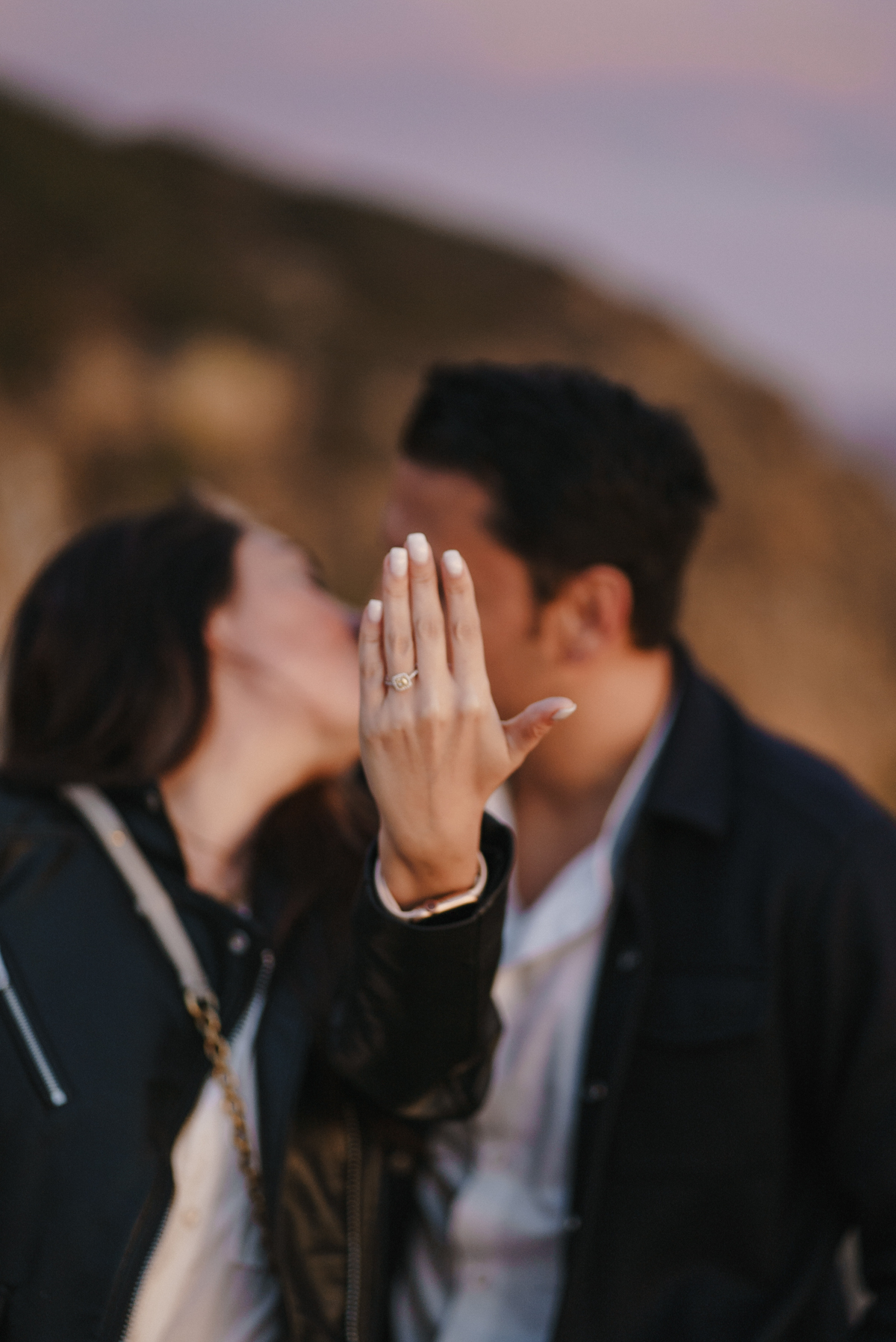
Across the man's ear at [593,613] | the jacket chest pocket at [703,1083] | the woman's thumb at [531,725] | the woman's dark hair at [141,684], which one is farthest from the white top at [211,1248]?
the man's ear at [593,613]

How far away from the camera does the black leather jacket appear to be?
170 cm

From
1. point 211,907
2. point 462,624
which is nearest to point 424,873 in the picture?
point 462,624

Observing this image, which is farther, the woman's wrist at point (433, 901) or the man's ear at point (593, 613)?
the man's ear at point (593, 613)

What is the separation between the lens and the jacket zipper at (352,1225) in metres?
2.10

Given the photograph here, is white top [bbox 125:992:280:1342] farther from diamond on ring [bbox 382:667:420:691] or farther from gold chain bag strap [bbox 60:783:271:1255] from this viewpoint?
diamond on ring [bbox 382:667:420:691]

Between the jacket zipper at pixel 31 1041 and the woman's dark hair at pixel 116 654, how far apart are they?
0.52 meters

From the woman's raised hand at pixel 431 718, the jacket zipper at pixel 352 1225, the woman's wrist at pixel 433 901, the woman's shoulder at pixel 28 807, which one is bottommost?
the jacket zipper at pixel 352 1225

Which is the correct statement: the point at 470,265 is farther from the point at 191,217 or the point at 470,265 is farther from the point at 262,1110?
the point at 262,1110

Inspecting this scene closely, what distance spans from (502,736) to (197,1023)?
1008 mm

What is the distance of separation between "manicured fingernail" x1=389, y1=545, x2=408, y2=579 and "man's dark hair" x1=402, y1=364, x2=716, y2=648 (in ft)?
3.72

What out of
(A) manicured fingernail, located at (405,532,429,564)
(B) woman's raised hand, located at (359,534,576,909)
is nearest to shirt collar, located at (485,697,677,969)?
(B) woman's raised hand, located at (359,534,576,909)

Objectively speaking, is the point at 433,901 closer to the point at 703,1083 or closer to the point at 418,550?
the point at 418,550

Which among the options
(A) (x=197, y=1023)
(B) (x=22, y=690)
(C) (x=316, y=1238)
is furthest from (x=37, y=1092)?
(B) (x=22, y=690)

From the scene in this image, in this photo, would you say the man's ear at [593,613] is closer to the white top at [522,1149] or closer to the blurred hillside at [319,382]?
the white top at [522,1149]
